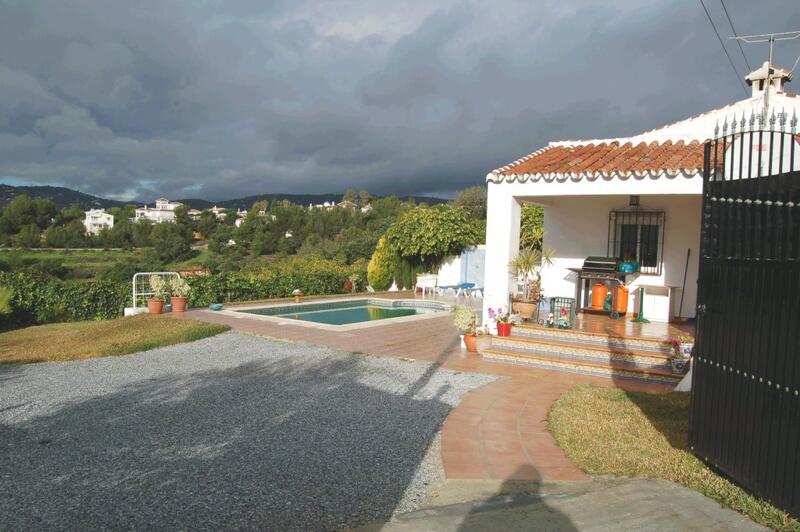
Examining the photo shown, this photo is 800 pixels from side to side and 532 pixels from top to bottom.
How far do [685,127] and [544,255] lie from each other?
485 centimetres

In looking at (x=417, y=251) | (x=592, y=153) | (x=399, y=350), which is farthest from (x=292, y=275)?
(x=592, y=153)

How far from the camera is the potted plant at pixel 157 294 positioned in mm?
15117

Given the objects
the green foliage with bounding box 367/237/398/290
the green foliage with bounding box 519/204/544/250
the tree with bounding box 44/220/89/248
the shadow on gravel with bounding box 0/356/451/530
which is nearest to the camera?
the shadow on gravel with bounding box 0/356/451/530

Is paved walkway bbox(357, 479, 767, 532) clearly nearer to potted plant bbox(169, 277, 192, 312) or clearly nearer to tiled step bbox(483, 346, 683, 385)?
tiled step bbox(483, 346, 683, 385)

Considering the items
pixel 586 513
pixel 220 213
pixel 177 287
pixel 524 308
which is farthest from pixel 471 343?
pixel 220 213

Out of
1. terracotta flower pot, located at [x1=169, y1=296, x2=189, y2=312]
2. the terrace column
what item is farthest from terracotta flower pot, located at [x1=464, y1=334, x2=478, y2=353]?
terracotta flower pot, located at [x1=169, y1=296, x2=189, y2=312]

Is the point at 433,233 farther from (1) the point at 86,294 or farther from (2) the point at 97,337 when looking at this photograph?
(2) the point at 97,337

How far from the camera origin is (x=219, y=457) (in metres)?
4.90

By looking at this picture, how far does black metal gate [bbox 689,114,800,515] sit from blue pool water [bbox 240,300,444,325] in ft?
41.5

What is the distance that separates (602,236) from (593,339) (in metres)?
4.10

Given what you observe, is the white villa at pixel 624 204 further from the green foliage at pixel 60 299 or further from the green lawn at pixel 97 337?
the green foliage at pixel 60 299

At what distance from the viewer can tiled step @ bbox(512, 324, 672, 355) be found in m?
8.94

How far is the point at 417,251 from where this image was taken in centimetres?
2388

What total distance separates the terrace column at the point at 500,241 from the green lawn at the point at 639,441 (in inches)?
138
